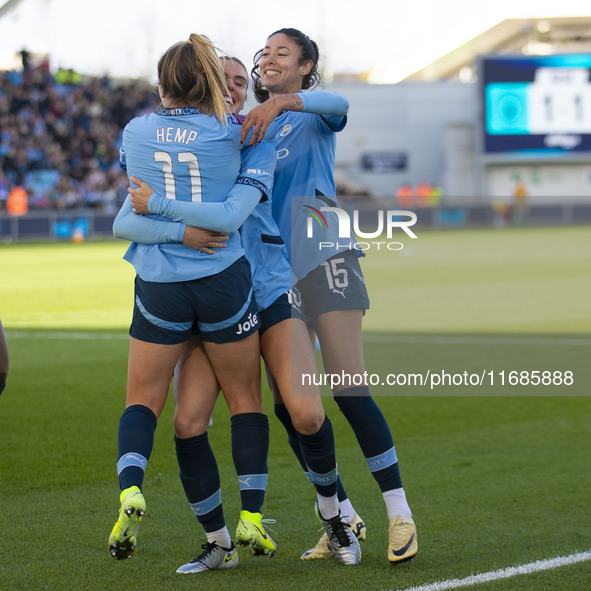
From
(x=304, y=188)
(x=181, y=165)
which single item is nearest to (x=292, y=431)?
(x=304, y=188)

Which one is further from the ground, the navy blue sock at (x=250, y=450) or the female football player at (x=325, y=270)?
the female football player at (x=325, y=270)

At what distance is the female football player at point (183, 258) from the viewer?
340 cm

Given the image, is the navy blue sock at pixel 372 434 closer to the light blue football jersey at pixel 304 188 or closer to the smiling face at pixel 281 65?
the light blue football jersey at pixel 304 188

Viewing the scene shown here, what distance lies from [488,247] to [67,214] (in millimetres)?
13337

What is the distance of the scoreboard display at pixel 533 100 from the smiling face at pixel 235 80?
3853cm

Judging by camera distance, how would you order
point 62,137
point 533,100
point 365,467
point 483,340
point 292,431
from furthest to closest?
point 533,100 → point 62,137 → point 483,340 → point 365,467 → point 292,431

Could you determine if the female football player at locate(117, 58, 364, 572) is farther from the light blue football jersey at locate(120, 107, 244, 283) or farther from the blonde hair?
the blonde hair

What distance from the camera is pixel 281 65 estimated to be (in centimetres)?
390

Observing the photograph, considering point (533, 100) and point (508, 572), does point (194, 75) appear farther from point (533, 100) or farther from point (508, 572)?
point (533, 100)

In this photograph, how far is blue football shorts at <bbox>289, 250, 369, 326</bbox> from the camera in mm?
3770

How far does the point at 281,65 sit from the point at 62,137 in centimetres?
3465

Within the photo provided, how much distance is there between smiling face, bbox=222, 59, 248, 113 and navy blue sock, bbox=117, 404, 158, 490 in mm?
1420

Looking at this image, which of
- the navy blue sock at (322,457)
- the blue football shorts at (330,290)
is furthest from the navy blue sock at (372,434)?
the blue football shorts at (330,290)

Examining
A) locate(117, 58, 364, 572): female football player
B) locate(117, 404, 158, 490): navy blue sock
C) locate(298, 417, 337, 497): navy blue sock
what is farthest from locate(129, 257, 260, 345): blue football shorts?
locate(298, 417, 337, 497): navy blue sock
